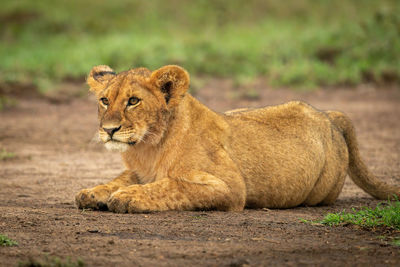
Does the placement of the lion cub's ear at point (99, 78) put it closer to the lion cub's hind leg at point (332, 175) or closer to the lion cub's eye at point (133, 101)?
the lion cub's eye at point (133, 101)

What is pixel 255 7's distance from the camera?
66.4ft

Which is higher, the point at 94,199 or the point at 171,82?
the point at 171,82

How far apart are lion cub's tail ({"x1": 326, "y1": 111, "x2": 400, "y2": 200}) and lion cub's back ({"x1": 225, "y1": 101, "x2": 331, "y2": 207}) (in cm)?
40

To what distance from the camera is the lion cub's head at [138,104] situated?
504cm

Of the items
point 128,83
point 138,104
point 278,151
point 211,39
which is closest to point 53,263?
point 138,104

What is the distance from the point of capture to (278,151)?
583 centimetres

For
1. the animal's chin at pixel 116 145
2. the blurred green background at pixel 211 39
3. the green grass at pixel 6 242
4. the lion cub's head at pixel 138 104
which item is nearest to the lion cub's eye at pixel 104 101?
the lion cub's head at pixel 138 104

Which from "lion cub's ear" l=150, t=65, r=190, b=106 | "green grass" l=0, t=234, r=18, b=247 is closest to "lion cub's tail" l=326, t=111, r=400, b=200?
"lion cub's ear" l=150, t=65, r=190, b=106

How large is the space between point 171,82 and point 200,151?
0.57m

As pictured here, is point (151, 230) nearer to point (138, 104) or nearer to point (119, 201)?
point (119, 201)

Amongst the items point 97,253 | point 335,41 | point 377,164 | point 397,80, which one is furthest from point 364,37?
point 97,253

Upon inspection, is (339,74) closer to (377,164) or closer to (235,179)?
(377,164)

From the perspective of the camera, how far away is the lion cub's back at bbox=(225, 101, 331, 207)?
5664 millimetres

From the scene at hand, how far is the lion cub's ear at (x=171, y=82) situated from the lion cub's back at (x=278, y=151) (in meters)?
0.64
